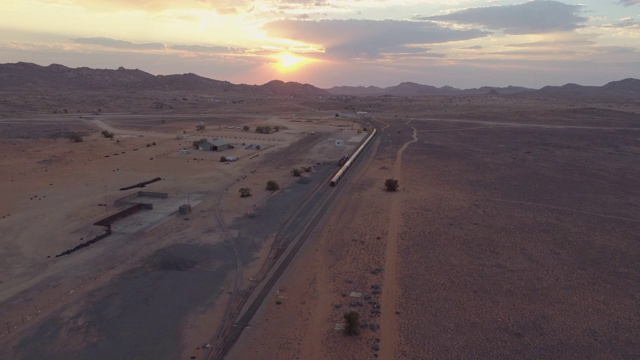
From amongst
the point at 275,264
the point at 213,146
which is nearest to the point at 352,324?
the point at 275,264

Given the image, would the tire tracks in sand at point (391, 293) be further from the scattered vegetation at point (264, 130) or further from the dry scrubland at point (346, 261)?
the scattered vegetation at point (264, 130)

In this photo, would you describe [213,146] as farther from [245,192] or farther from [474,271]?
[474,271]

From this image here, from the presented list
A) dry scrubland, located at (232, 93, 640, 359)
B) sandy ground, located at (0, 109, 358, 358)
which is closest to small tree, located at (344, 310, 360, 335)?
dry scrubland, located at (232, 93, 640, 359)

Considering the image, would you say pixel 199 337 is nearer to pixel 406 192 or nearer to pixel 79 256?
pixel 79 256

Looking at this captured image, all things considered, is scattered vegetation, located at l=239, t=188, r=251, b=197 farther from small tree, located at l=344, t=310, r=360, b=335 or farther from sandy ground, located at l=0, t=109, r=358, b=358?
small tree, located at l=344, t=310, r=360, b=335

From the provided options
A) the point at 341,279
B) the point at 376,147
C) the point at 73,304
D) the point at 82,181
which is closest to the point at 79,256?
the point at 73,304
